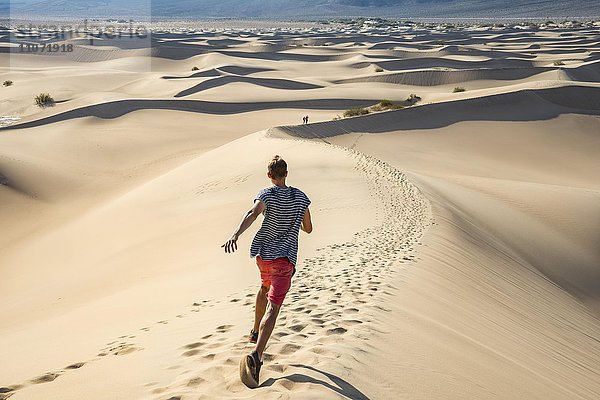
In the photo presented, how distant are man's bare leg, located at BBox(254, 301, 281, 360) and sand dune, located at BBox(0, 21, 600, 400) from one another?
8.5 inches

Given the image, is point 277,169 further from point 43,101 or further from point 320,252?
point 43,101

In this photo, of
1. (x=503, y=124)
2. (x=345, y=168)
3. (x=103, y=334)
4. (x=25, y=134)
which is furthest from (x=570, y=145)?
(x=103, y=334)

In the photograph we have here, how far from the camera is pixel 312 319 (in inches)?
201

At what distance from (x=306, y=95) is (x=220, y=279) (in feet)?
89.6

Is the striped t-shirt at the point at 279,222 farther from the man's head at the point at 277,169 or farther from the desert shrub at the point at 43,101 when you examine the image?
the desert shrub at the point at 43,101

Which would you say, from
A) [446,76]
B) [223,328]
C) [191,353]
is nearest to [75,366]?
[191,353]

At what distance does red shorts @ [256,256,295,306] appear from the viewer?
4234 mm

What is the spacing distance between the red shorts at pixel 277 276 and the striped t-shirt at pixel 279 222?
0.04 m

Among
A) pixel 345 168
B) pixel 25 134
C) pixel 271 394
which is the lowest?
pixel 25 134

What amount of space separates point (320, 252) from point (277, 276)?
3.99 m

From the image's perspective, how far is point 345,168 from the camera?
1442 cm

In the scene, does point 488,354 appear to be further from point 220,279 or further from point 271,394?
point 220,279

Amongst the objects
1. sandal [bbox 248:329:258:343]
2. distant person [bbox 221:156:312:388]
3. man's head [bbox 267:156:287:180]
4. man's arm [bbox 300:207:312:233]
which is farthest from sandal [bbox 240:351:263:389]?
man's head [bbox 267:156:287:180]

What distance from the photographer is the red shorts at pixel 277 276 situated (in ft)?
13.9
